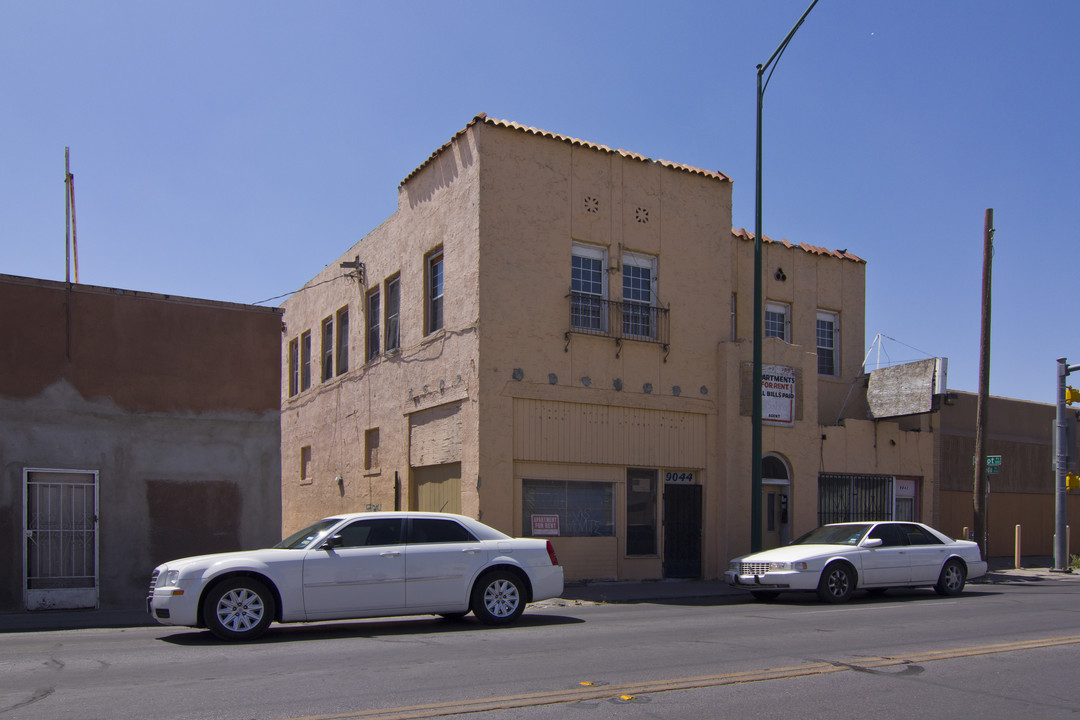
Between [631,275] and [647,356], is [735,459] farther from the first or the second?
[631,275]

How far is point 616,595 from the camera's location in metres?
16.1

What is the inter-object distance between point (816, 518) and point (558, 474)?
6.43 m

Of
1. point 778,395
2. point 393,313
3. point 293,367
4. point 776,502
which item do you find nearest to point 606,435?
point 778,395

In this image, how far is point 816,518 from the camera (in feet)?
67.9

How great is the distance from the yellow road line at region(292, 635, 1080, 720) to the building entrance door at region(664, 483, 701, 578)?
9198 millimetres

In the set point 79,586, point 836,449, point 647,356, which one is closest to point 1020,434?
point 836,449

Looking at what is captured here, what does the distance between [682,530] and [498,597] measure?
8.18m

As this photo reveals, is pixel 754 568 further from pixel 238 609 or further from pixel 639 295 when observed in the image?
pixel 238 609

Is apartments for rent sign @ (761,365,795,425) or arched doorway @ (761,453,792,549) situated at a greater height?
apartments for rent sign @ (761,365,795,425)

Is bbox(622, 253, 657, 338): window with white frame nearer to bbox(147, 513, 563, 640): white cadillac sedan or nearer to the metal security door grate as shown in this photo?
the metal security door grate

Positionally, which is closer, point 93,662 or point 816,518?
point 93,662

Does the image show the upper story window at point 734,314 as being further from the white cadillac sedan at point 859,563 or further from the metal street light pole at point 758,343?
the white cadillac sedan at point 859,563

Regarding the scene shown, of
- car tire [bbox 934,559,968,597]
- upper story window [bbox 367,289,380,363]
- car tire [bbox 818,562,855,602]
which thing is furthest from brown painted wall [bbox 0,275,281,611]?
car tire [bbox 934,559,968,597]

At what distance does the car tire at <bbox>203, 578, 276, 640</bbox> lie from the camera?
10.2m
